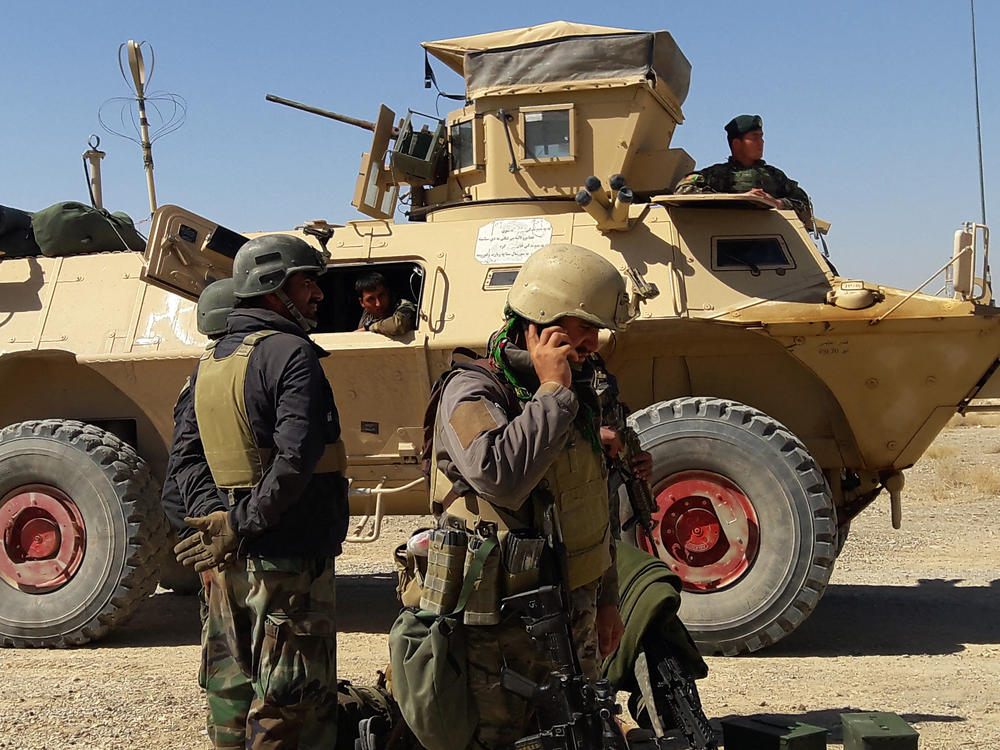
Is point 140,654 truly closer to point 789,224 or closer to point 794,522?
point 794,522

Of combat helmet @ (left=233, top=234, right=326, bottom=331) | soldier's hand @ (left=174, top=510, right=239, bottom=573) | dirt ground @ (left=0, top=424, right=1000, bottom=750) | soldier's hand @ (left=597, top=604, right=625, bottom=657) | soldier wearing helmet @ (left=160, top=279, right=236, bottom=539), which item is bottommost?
dirt ground @ (left=0, top=424, right=1000, bottom=750)

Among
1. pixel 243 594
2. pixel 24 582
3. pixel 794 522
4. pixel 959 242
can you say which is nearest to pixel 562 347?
pixel 243 594

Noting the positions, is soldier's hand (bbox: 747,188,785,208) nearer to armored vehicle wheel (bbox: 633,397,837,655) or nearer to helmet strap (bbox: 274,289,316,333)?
armored vehicle wheel (bbox: 633,397,837,655)

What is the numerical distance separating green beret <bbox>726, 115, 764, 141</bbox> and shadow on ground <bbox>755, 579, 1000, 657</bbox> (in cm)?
315

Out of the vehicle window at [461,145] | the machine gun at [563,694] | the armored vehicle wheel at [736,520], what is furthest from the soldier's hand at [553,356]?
the vehicle window at [461,145]

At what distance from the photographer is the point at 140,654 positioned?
6.85 metres

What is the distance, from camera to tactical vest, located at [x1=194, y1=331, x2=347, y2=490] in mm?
3875

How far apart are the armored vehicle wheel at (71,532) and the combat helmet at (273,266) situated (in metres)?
3.38

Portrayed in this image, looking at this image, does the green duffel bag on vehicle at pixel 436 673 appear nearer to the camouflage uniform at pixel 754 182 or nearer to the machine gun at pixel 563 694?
the machine gun at pixel 563 694

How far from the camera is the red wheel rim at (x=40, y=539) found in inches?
283

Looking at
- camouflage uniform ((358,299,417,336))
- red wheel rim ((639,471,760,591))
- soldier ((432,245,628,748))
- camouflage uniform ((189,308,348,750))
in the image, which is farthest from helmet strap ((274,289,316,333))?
red wheel rim ((639,471,760,591))

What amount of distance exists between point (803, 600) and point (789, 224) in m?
2.15

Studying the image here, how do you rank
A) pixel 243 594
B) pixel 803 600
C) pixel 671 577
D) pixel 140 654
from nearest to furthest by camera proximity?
1. pixel 243 594
2. pixel 671 577
3. pixel 803 600
4. pixel 140 654

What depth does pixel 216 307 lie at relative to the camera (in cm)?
477
